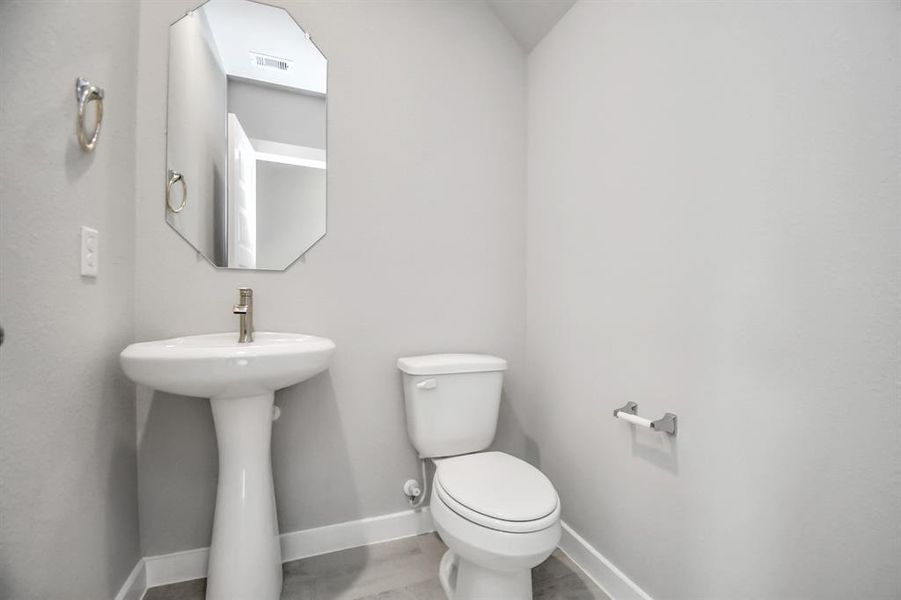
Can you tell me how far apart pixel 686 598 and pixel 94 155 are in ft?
6.35

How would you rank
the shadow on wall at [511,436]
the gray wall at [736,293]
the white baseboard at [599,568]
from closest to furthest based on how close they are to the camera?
the gray wall at [736,293]
the white baseboard at [599,568]
the shadow on wall at [511,436]

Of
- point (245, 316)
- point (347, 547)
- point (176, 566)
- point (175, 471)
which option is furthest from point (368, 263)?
point (176, 566)

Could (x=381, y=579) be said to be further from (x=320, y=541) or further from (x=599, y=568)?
(x=599, y=568)

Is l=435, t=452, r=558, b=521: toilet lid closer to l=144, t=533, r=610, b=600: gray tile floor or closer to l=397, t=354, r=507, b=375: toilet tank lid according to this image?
l=397, t=354, r=507, b=375: toilet tank lid

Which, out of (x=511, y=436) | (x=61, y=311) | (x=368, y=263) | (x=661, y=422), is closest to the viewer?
(x=61, y=311)

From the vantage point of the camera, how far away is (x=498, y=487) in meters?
1.09

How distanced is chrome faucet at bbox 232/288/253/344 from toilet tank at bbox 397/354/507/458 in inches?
20.8

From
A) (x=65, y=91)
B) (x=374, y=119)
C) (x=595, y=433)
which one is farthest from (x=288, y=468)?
(x=374, y=119)

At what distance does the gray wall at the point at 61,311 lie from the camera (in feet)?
2.31

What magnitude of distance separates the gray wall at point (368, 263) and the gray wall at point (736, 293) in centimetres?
37

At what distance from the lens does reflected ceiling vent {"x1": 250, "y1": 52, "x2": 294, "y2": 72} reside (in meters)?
1.40

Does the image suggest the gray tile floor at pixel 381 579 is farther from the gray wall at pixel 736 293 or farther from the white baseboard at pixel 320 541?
the gray wall at pixel 736 293

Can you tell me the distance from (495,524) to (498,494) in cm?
10

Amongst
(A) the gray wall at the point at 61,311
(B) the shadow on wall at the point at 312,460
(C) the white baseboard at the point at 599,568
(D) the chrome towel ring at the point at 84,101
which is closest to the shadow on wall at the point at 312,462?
(B) the shadow on wall at the point at 312,460
